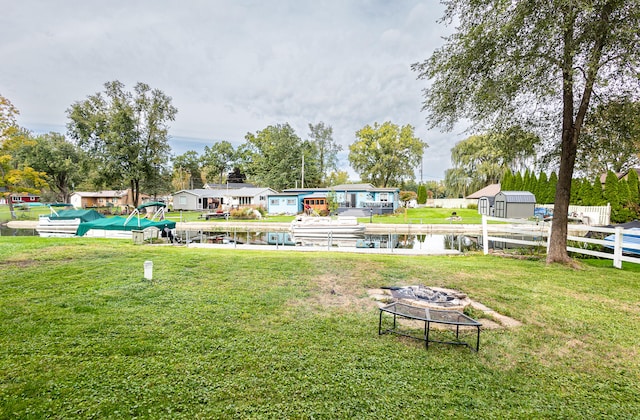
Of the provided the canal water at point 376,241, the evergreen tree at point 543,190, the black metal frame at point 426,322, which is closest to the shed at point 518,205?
the evergreen tree at point 543,190

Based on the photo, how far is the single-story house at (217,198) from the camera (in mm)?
37719

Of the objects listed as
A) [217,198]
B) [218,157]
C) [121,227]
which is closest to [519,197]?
[121,227]

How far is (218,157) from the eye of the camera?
2283 inches

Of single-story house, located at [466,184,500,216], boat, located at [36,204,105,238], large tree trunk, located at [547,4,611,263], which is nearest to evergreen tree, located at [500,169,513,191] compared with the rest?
single-story house, located at [466,184,500,216]

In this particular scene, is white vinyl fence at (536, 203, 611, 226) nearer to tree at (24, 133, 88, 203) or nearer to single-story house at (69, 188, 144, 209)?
tree at (24, 133, 88, 203)

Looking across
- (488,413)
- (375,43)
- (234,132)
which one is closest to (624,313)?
(488,413)

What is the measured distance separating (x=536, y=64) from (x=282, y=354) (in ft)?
27.6

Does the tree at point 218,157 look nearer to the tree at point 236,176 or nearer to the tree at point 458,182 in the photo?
the tree at point 236,176

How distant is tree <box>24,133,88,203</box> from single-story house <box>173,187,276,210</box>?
11679 millimetres

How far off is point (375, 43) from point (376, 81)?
19.7ft

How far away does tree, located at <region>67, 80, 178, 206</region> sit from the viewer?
3016cm

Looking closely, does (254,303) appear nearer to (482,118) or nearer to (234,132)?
(482,118)

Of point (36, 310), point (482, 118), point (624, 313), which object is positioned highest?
point (482, 118)

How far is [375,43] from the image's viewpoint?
16875 millimetres
